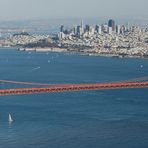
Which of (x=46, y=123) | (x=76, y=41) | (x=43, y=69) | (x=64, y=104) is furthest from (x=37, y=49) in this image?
(x=46, y=123)

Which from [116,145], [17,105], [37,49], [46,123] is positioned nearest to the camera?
[116,145]

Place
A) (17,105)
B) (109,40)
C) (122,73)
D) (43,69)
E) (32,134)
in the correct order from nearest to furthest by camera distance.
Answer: (32,134)
(17,105)
(122,73)
(43,69)
(109,40)

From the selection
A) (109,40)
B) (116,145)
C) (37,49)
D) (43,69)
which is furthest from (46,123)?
(109,40)

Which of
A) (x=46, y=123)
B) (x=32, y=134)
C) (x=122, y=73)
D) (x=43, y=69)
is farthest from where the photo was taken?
(x=43, y=69)

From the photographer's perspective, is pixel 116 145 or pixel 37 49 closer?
pixel 116 145

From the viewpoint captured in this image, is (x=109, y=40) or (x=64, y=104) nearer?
(x=64, y=104)

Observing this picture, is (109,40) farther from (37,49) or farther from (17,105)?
(17,105)

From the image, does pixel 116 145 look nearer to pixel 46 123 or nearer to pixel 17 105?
pixel 46 123

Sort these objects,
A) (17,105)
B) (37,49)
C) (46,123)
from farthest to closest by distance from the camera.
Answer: (37,49)
(17,105)
(46,123)
